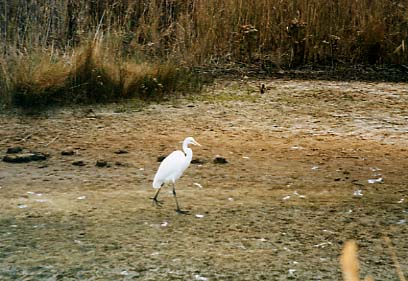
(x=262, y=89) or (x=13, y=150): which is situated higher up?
(x=262, y=89)

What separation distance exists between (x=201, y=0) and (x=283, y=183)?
3.94 metres

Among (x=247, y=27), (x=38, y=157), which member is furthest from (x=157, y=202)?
(x=247, y=27)

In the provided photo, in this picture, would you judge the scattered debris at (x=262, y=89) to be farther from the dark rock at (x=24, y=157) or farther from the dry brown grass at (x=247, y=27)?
the dark rock at (x=24, y=157)

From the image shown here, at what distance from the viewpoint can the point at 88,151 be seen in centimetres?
468

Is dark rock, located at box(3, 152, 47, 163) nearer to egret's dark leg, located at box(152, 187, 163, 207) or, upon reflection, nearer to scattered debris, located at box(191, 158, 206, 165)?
scattered debris, located at box(191, 158, 206, 165)

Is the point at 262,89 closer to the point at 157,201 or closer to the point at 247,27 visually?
the point at 247,27

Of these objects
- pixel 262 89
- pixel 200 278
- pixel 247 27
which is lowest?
pixel 200 278

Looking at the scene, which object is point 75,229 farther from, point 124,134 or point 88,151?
point 124,134

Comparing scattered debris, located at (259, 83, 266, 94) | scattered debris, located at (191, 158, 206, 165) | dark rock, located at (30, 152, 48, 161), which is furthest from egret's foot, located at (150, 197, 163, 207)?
scattered debris, located at (259, 83, 266, 94)

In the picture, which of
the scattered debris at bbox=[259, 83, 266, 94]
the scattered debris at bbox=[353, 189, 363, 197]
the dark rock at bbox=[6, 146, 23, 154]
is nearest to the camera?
the scattered debris at bbox=[353, 189, 363, 197]

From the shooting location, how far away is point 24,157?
446cm

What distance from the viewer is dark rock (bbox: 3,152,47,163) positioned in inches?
174

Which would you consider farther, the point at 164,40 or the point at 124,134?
the point at 164,40

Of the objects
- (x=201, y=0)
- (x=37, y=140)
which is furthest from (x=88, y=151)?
(x=201, y=0)
